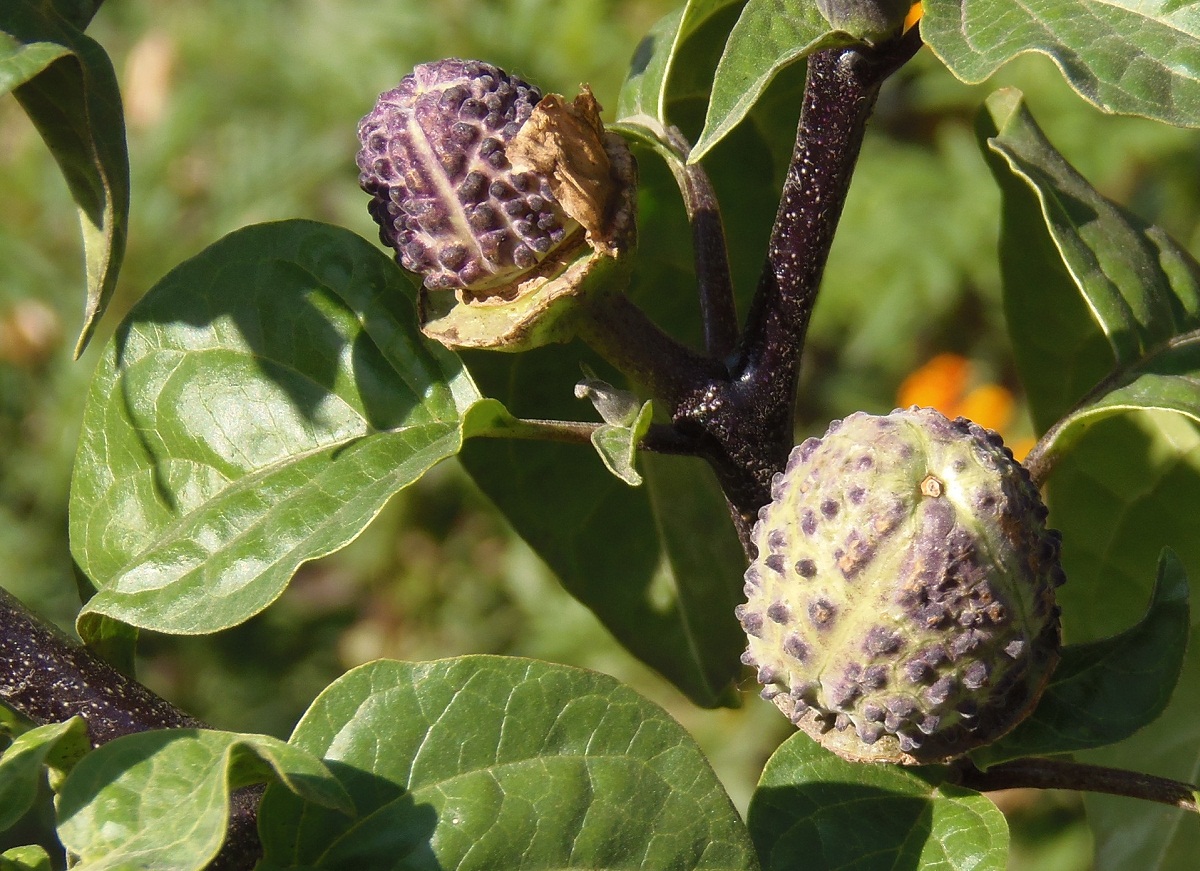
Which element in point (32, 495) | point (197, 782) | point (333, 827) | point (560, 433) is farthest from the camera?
point (32, 495)

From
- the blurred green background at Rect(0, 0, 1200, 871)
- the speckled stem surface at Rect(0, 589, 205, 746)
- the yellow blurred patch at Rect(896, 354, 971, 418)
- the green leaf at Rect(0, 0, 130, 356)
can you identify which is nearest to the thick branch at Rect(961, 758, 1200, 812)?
the speckled stem surface at Rect(0, 589, 205, 746)

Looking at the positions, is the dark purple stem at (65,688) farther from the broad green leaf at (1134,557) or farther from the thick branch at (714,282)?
the broad green leaf at (1134,557)

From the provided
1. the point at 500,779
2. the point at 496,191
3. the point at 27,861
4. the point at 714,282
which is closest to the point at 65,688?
the point at 27,861

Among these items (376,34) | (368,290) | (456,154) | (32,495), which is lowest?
(32,495)

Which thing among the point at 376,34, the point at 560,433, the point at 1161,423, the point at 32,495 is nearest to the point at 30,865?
the point at 560,433

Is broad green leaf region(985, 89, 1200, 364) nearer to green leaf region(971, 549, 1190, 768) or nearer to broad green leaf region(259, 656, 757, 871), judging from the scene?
green leaf region(971, 549, 1190, 768)

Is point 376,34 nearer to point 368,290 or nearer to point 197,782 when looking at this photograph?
point 368,290

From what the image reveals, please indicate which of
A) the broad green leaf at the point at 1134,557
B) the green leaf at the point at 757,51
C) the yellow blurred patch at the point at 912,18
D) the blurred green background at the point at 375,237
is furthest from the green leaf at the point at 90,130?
the blurred green background at the point at 375,237
